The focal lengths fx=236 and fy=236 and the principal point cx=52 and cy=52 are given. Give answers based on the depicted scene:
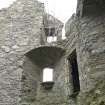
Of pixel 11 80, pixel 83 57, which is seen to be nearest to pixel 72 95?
pixel 83 57

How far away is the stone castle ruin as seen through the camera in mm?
4164

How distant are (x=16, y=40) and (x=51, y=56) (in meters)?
1.42

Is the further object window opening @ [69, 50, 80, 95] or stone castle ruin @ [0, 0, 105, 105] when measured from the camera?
window opening @ [69, 50, 80, 95]

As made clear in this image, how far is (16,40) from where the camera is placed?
787 centimetres

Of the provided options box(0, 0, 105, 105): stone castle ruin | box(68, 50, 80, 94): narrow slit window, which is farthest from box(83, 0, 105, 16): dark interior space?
box(68, 50, 80, 94): narrow slit window

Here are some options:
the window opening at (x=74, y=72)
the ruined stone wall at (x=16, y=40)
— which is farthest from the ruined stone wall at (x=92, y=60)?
the ruined stone wall at (x=16, y=40)

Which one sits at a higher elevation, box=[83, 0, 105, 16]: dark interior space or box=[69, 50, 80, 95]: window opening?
box=[83, 0, 105, 16]: dark interior space

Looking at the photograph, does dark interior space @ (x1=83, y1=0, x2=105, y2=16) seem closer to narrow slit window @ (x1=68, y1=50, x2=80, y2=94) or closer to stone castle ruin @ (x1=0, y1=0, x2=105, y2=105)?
stone castle ruin @ (x1=0, y1=0, x2=105, y2=105)

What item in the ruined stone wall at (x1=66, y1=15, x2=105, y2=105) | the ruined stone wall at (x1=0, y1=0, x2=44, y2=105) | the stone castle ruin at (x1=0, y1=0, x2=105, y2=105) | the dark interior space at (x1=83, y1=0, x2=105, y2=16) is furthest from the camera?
the ruined stone wall at (x1=0, y1=0, x2=44, y2=105)

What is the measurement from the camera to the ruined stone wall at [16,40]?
666 cm

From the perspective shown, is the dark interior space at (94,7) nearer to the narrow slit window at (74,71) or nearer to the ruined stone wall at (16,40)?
the narrow slit window at (74,71)

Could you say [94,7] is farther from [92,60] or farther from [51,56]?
[51,56]

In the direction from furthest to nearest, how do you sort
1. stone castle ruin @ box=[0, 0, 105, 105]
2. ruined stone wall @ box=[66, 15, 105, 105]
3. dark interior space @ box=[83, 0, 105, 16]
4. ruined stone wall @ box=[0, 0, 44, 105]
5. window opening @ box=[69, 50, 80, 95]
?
ruined stone wall @ box=[0, 0, 44, 105], window opening @ box=[69, 50, 80, 95], dark interior space @ box=[83, 0, 105, 16], stone castle ruin @ box=[0, 0, 105, 105], ruined stone wall @ box=[66, 15, 105, 105]

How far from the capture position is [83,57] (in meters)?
4.46
